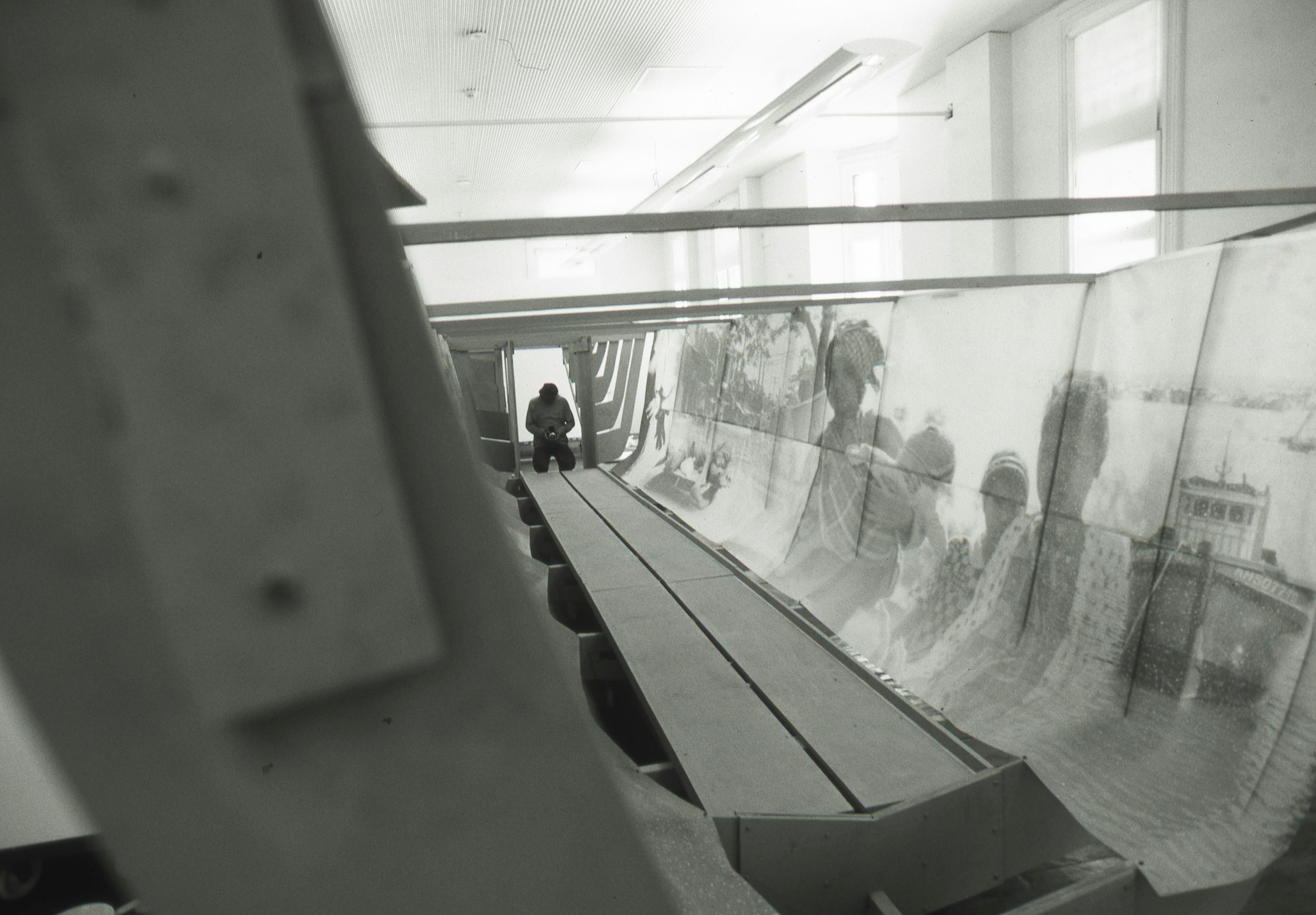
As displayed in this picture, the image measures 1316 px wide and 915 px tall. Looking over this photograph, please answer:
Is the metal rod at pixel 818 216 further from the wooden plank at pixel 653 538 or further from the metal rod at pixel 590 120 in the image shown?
the metal rod at pixel 590 120

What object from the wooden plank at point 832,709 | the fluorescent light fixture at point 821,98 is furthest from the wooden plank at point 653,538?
the fluorescent light fixture at point 821,98

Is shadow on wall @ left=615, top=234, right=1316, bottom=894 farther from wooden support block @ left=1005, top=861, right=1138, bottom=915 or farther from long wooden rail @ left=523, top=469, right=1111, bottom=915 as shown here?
long wooden rail @ left=523, top=469, right=1111, bottom=915

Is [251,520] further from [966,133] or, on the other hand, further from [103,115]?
[966,133]

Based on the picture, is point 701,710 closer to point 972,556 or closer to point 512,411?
point 972,556

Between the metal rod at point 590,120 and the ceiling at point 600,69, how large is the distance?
0.02m

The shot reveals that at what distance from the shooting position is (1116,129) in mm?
6043

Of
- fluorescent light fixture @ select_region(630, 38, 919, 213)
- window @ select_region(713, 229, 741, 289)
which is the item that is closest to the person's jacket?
fluorescent light fixture @ select_region(630, 38, 919, 213)

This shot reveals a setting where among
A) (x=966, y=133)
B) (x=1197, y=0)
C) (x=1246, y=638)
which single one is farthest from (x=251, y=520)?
(x=966, y=133)

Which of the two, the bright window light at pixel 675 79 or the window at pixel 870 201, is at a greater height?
the bright window light at pixel 675 79

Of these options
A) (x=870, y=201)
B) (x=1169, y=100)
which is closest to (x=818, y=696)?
(x=1169, y=100)

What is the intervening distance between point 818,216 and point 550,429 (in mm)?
6588

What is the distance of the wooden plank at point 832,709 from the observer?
2191 mm

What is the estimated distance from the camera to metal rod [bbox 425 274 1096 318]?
3.22 m

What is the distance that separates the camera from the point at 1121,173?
6.04 metres
